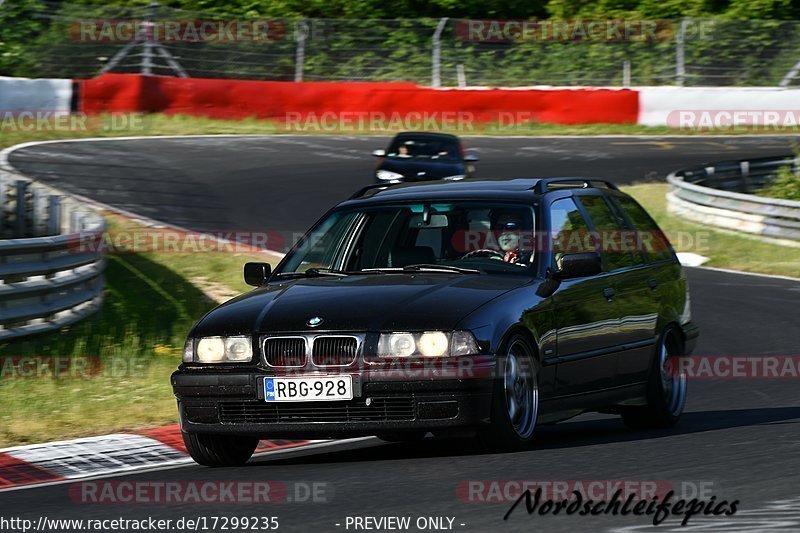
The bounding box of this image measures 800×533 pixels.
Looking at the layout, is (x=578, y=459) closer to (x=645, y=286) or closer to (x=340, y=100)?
(x=645, y=286)

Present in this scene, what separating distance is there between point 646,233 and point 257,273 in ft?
8.88

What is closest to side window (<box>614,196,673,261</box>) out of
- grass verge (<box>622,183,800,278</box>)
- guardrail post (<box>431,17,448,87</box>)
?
grass verge (<box>622,183,800,278</box>)

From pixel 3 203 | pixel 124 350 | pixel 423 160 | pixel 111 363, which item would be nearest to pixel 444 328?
pixel 111 363

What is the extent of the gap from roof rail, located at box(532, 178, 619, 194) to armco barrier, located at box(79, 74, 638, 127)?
2383 centimetres

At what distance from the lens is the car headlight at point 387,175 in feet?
79.9

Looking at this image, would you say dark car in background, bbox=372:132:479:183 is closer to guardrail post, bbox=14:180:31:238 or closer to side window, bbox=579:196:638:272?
guardrail post, bbox=14:180:31:238

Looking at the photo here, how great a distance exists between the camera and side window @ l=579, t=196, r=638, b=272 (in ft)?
29.2

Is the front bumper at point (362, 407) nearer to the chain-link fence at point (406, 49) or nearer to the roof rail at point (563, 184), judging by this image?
the roof rail at point (563, 184)

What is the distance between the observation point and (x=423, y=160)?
25.0 meters

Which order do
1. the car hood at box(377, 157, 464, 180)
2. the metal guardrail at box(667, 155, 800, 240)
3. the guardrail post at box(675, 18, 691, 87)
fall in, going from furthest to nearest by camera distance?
the guardrail post at box(675, 18, 691, 87) < the car hood at box(377, 157, 464, 180) < the metal guardrail at box(667, 155, 800, 240)

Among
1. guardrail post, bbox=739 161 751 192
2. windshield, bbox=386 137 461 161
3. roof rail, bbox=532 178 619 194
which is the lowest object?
guardrail post, bbox=739 161 751 192

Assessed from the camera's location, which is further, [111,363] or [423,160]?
[423,160]

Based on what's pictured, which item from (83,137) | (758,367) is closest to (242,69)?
(83,137)

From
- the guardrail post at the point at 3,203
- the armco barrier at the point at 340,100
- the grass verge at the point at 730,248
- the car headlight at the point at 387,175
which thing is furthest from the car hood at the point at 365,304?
the armco barrier at the point at 340,100
